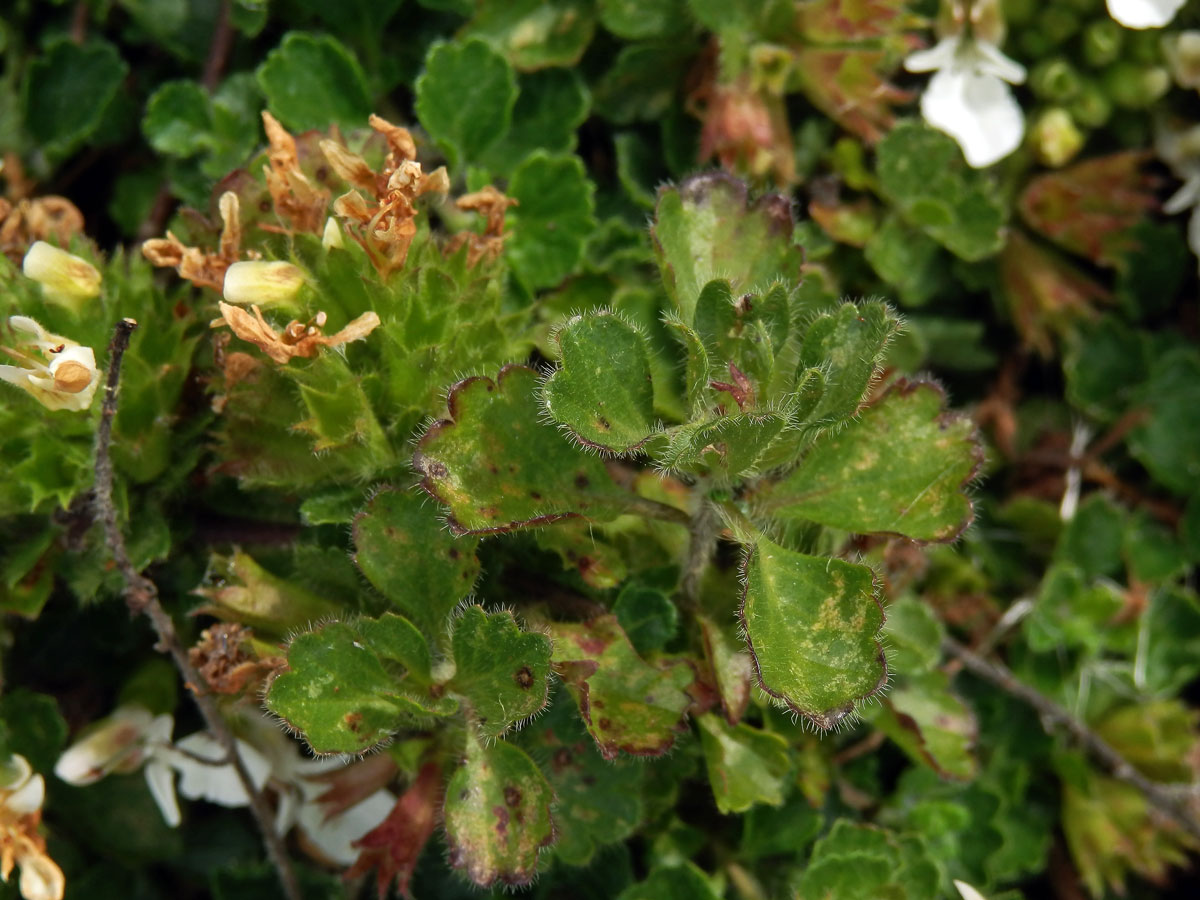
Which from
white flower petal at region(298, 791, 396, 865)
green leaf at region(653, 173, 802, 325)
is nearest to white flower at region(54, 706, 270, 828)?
white flower petal at region(298, 791, 396, 865)

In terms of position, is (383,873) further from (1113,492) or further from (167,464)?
(1113,492)

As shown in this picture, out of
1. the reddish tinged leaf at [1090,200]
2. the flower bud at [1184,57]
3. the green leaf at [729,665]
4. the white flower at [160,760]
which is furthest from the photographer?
the reddish tinged leaf at [1090,200]

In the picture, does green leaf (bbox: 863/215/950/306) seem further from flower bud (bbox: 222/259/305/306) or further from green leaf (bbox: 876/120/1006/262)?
flower bud (bbox: 222/259/305/306)

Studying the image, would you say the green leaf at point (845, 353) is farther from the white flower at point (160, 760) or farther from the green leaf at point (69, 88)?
the green leaf at point (69, 88)

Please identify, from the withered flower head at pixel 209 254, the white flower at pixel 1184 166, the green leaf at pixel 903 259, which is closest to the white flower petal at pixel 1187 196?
the white flower at pixel 1184 166

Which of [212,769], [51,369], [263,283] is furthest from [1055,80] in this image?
[212,769]

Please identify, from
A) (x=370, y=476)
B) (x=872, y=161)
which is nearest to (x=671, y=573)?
(x=370, y=476)
